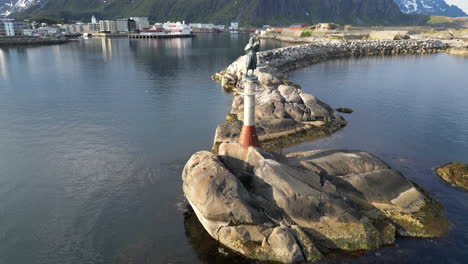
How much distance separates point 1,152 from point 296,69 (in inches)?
2893

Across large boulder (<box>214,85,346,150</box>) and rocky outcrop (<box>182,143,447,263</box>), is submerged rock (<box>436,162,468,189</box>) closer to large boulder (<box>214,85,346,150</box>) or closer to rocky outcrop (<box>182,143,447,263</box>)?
rocky outcrop (<box>182,143,447,263</box>)

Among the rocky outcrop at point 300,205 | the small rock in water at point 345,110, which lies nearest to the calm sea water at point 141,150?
the rocky outcrop at point 300,205

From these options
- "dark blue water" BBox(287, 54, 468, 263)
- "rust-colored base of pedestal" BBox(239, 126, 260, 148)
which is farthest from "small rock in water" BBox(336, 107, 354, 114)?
"rust-colored base of pedestal" BBox(239, 126, 260, 148)

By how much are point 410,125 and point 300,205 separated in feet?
104

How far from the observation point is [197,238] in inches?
813

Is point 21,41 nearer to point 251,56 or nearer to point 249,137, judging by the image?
→ point 251,56

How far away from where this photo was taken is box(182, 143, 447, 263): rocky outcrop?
1884 cm

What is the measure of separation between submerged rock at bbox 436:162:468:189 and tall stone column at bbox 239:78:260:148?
17.7 metres

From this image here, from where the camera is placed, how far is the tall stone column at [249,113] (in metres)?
22.4

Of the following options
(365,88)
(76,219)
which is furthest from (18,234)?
(365,88)

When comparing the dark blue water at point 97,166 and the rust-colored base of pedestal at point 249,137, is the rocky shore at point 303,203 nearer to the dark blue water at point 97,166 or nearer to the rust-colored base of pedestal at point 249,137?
the rust-colored base of pedestal at point 249,137

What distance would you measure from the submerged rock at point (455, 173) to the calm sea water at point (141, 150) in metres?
0.97

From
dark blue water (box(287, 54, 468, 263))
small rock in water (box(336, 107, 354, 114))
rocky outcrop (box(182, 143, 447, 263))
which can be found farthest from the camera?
small rock in water (box(336, 107, 354, 114))

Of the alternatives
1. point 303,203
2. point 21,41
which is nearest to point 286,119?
point 303,203
